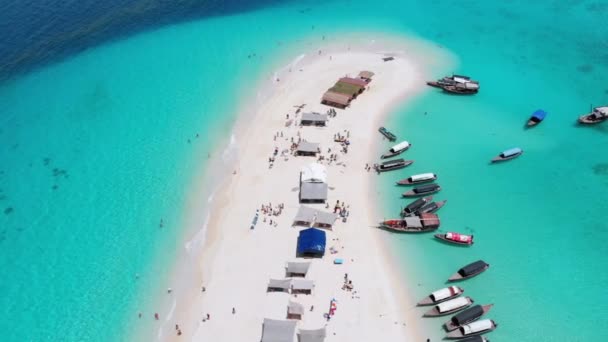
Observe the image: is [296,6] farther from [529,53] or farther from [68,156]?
[68,156]

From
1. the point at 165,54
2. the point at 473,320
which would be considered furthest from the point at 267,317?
the point at 165,54

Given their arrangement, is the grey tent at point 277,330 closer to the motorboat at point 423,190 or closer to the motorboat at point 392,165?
the motorboat at point 423,190

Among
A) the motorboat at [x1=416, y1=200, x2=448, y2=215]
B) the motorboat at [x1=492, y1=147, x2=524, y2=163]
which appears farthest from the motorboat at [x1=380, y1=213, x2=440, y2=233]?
the motorboat at [x1=492, y1=147, x2=524, y2=163]

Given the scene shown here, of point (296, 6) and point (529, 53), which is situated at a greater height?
point (296, 6)

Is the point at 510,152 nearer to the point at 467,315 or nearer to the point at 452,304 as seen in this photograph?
the point at 452,304

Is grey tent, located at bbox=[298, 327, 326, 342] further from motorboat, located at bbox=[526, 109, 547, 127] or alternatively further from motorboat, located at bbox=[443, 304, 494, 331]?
motorboat, located at bbox=[526, 109, 547, 127]

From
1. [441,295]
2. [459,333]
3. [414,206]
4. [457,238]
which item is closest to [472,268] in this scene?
[457,238]
